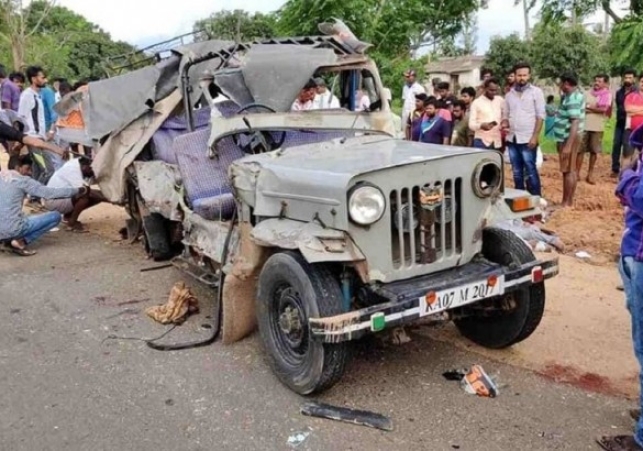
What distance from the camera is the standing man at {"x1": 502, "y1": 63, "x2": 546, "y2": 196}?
7.94 meters

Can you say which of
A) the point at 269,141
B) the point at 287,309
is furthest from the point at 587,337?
the point at 269,141

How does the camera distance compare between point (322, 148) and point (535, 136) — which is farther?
point (535, 136)

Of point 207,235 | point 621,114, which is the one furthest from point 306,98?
point 621,114

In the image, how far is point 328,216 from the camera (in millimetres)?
3713

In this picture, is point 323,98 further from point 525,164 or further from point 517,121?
point 525,164

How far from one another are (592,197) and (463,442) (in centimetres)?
658

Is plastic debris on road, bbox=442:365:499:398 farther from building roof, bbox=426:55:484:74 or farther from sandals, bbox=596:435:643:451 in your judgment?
building roof, bbox=426:55:484:74

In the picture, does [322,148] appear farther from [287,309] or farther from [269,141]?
[287,309]

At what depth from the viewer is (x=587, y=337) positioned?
4.71 meters

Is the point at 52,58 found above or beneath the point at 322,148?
above

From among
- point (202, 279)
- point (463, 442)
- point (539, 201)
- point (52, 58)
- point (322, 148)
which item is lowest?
point (463, 442)

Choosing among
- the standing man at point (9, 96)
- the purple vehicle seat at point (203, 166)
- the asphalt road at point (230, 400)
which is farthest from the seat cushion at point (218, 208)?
the standing man at point (9, 96)

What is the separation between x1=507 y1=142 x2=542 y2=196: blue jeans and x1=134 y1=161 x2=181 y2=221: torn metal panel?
438 centimetres

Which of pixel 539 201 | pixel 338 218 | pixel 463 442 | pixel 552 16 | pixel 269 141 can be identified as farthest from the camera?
pixel 552 16
